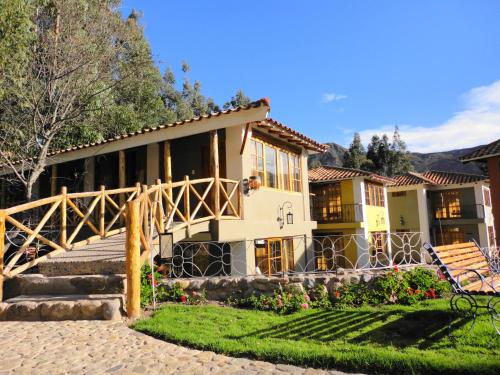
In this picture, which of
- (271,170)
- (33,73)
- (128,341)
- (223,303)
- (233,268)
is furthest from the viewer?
(33,73)

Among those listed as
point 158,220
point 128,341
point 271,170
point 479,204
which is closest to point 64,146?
point 271,170

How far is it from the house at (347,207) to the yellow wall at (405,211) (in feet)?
12.6

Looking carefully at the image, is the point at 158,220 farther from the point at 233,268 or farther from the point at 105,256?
the point at 233,268

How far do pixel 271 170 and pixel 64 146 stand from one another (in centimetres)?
1123

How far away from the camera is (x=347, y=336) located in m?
4.85

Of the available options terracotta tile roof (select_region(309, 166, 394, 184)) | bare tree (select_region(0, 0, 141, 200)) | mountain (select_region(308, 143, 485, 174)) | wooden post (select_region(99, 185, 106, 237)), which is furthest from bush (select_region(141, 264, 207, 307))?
mountain (select_region(308, 143, 485, 174))

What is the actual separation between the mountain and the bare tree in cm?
5086

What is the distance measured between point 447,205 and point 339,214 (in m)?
10.8

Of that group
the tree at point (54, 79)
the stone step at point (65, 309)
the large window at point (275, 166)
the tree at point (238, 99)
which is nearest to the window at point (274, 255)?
the large window at point (275, 166)

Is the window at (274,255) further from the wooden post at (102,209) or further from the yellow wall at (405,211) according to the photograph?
the yellow wall at (405,211)

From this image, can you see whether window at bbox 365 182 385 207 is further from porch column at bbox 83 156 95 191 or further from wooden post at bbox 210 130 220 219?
porch column at bbox 83 156 95 191

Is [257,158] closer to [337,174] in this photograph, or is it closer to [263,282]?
[263,282]

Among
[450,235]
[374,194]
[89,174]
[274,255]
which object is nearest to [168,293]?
[274,255]

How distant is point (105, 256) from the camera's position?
271 inches
